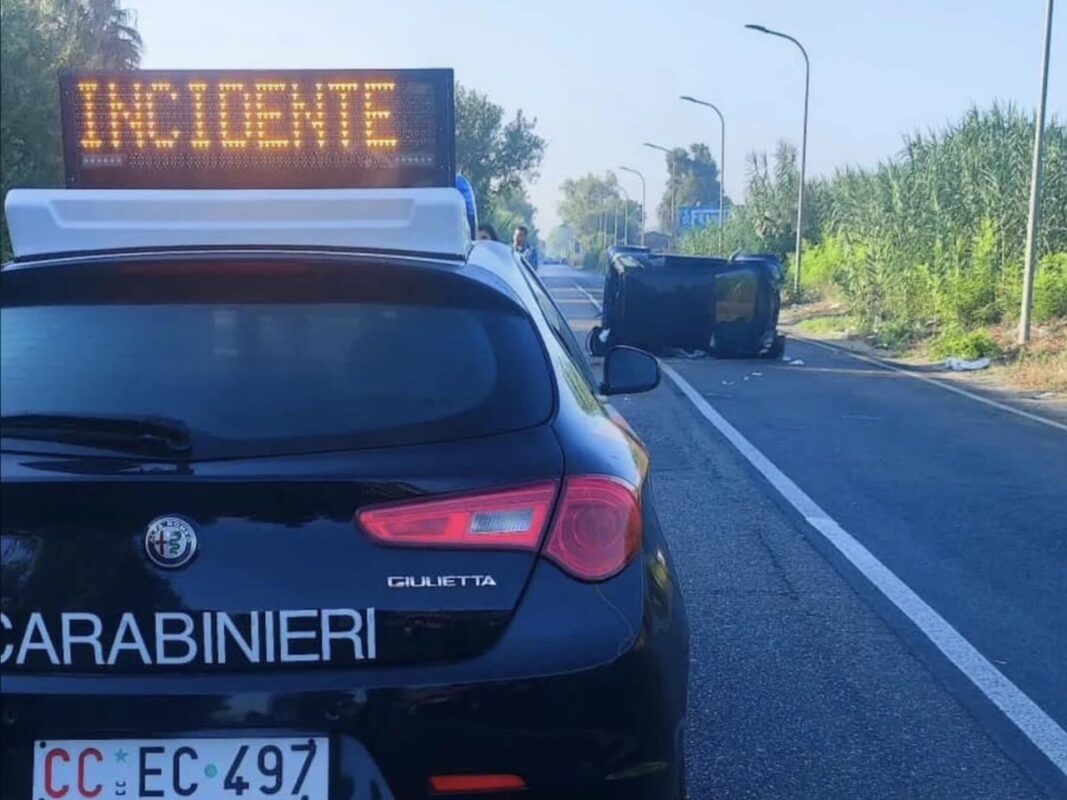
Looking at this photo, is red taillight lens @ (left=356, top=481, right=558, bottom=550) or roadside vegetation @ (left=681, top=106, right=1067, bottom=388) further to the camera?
roadside vegetation @ (left=681, top=106, right=1067, bottom=388)

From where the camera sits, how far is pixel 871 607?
6.05 m

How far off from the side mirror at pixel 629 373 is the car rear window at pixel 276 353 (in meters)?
1.98

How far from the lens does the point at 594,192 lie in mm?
174250

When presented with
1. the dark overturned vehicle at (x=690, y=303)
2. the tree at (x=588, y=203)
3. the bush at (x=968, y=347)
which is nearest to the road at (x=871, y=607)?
the dark overturned vehicle at (x=690, y=303)

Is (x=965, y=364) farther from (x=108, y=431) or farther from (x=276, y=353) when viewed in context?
(x=108, y=431)

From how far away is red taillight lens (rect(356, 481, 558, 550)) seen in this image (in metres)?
2.48

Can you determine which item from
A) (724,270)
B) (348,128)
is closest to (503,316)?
(348,128)

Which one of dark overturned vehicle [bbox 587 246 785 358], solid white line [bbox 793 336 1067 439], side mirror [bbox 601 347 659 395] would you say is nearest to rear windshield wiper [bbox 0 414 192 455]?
side mirror [bbox 601 347 659 395]

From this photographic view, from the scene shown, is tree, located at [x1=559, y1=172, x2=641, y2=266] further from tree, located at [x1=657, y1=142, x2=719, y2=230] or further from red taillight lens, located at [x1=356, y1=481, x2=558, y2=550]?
red taillight lens, located at [x1=356, y1=481, x2=558, y2=550]

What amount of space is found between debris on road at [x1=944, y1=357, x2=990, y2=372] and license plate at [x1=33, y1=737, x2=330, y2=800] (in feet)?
63.0

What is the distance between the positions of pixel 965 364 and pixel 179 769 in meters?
19.7

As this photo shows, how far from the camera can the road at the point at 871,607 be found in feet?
14.0

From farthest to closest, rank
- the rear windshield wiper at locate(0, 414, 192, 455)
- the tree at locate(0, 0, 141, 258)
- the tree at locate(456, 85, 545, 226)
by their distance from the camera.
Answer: the tree at locate(456, 85, 545, 226) → the tree at locate(0, 0, 141, 258) → the rear windshield wiper at locate(0, 414, 192, 455)

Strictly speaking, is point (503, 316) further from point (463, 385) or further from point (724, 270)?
point (724, 270)
